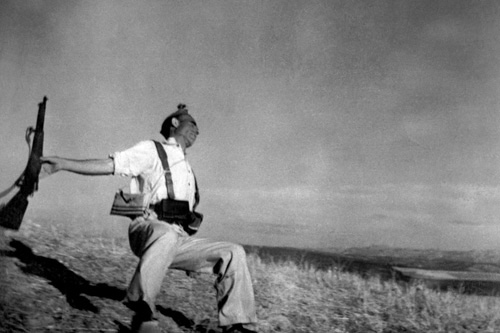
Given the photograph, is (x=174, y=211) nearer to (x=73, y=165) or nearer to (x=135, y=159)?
(x=135, y=159)

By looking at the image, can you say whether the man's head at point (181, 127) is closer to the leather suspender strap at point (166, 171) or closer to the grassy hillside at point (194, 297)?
the leather suspender strap at point (166, 171)

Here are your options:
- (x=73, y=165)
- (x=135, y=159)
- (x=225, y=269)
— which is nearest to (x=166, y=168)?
(x=135, y=159)

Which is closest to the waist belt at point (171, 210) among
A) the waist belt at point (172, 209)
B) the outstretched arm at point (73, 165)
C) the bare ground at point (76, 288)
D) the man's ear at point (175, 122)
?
the waist belt at point (172, 209)

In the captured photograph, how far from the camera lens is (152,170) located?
2.51 metres

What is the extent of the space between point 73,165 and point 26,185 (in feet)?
1.14

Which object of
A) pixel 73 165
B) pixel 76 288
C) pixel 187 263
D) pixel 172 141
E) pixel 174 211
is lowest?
pixel 76 288

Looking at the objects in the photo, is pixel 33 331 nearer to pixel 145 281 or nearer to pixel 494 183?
pixel 145 281

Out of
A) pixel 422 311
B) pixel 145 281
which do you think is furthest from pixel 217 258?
pixel 422 311

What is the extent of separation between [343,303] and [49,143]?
176cm

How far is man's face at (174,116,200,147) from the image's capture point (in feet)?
8.91

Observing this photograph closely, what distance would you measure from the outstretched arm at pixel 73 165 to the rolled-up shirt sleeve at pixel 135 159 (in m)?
0.07

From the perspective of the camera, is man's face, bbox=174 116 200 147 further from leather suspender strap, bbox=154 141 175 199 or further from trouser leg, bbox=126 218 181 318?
trouser leg, bbox=126 218 181 318

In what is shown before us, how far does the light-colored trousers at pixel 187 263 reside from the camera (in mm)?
2197

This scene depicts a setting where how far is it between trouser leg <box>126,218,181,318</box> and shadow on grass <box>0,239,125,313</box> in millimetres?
522
